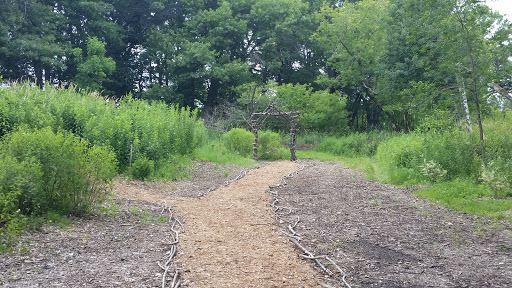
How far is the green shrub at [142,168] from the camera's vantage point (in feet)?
29.2

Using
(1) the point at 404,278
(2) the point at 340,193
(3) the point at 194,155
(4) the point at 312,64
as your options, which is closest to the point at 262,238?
(1) the point at 404,278

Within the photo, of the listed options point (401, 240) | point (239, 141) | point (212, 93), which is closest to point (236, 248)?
point (401, 240)

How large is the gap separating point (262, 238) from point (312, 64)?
3157 cm

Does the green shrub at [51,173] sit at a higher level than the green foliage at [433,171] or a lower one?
higher

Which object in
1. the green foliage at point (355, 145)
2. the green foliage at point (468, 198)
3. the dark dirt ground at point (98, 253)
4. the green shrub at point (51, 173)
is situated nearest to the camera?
the dark dirt ground at point (98, 253)

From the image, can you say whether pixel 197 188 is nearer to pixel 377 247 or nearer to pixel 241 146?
pixel 377 247

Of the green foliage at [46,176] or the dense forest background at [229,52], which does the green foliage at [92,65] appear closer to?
the dense forest background at [229,52]

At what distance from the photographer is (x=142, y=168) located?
29.5ft

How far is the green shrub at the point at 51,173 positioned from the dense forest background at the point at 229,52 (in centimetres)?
1526

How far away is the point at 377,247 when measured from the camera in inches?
182

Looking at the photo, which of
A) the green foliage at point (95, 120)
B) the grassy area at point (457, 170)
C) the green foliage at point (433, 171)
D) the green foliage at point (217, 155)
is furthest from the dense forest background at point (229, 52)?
the green foliage at point (95, 120)

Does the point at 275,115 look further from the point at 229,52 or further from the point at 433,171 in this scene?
the point at 229,52

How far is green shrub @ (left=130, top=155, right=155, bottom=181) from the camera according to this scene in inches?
351

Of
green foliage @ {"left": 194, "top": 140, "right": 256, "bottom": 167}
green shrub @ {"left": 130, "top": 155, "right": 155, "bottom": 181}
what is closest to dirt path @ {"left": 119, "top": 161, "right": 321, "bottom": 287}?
green shrub @ {"left": 130, "top": 155, "right": 155, "bottom": 181}
